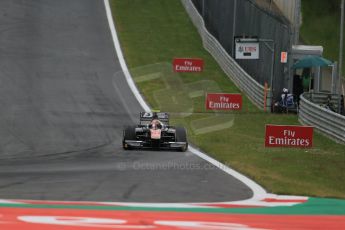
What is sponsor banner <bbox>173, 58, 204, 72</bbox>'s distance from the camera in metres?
36.9

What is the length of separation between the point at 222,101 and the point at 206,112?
2.36ft

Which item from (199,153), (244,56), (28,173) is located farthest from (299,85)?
(28,173)

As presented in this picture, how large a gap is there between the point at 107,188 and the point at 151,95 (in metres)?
19.6

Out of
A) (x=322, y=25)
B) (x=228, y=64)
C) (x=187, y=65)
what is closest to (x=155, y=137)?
(x=187, y=65)

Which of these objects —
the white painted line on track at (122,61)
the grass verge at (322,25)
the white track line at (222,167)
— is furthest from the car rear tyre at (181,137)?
the grass verge at (322,25)

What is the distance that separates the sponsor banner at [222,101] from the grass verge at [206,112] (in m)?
0.31

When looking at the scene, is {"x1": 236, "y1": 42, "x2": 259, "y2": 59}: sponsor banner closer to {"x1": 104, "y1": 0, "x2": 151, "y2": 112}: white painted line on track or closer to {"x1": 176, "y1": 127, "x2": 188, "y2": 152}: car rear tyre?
{"x1": 104, "y1": 0, "x2": 151, "y2": 112}: white painted line on track

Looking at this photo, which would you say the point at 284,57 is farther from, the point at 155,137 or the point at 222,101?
the point at 155,137

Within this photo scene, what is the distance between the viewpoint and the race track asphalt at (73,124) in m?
11.4

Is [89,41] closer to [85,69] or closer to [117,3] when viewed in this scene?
[85,69]

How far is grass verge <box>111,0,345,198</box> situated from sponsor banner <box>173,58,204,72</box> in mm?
497

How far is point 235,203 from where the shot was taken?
10.3 m

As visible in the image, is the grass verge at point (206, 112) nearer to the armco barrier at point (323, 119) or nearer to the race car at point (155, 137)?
the armco barrier at point (323, 119)

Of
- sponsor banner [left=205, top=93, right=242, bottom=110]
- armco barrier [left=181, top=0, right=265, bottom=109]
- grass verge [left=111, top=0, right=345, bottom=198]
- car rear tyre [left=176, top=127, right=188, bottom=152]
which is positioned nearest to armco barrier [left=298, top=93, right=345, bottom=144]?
grass verge [left=111, top=0, right=345, bottom=198]
